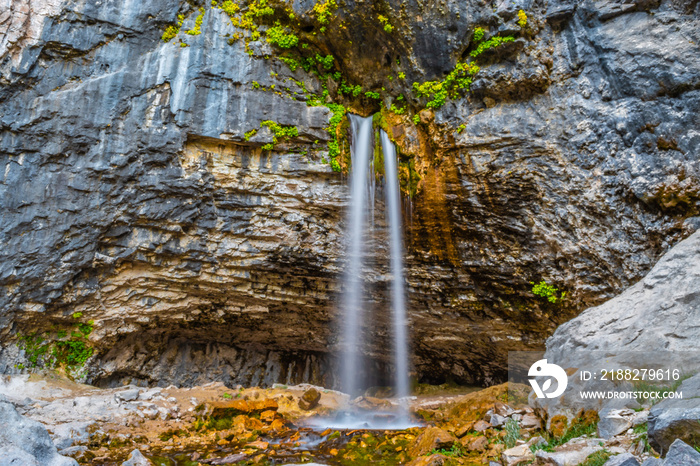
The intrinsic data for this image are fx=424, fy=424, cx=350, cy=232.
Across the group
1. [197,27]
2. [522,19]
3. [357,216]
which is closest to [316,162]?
[357,216]

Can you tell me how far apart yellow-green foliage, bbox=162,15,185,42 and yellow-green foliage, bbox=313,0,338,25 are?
127 inches

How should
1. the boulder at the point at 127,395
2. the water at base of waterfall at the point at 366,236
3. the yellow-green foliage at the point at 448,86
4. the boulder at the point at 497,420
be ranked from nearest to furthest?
the boulder at the point at 497,420 < the boulder at the point at 127,395 < the yellow-green foliage at the point at 448,86 < the water at base of waterfall at the point at 366,236

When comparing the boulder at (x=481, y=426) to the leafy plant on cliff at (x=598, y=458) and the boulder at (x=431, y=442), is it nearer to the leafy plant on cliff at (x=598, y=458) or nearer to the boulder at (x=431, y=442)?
the boulder at (x=431, y=442)

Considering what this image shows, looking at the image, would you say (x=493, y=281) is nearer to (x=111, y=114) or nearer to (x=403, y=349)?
(x=403, y=349)

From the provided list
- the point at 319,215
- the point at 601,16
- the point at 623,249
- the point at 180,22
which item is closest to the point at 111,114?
the point at 180,22

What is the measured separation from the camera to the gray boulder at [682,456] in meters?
2.45

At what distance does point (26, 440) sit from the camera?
149 inches

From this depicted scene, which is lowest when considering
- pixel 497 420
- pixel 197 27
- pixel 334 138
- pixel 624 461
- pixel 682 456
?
pixel 497 420

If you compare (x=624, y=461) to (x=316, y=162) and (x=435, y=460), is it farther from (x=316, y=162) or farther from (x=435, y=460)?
(x=316, y=162)

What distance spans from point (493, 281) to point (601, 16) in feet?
19.5

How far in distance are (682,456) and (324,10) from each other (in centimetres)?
998

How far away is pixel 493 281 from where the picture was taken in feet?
33.0

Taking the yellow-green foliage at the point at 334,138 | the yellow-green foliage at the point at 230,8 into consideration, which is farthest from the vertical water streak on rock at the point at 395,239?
the yellow-green foliage at the point at 230,8

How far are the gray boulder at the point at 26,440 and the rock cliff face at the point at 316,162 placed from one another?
625 cm
